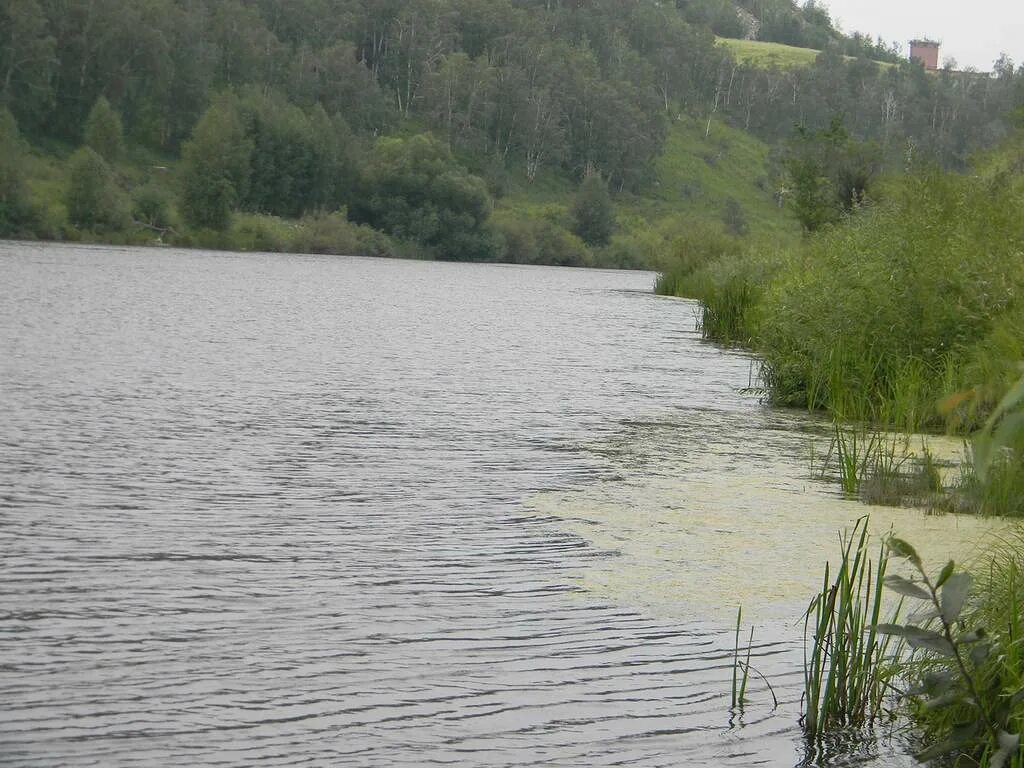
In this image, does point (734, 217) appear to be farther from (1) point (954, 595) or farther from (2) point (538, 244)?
(1) point (954, 595)

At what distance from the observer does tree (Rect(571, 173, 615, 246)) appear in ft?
404

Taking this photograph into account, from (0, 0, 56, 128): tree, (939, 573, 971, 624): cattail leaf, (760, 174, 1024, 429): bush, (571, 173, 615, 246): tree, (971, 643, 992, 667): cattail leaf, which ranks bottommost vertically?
(971, 643, 992, 667): cattail leaf

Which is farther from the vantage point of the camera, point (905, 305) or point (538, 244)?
point (538, 244)

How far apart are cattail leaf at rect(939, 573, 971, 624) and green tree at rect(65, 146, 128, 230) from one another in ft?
276

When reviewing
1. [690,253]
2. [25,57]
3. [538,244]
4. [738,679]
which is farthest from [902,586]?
[25,57]

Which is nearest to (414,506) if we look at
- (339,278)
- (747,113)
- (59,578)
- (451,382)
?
(59,578)

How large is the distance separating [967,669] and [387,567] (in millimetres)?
4573

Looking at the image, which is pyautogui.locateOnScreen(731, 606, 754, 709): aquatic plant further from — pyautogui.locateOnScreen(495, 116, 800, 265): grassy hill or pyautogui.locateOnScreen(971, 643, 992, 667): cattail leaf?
pyautogui.locateOnScreen(495, 116, 800, 265): grassy hill

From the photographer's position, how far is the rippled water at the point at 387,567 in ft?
21.6

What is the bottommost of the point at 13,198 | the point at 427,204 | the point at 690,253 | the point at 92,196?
the point at 13,198

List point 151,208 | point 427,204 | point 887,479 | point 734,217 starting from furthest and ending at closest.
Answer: point 734,217, point 427,204, point 151,208, point 887,479

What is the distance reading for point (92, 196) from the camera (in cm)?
8562

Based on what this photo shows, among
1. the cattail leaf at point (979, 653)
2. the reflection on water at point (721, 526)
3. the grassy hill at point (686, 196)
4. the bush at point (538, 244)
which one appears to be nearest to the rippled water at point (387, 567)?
the reflection on water at point (721, 526)

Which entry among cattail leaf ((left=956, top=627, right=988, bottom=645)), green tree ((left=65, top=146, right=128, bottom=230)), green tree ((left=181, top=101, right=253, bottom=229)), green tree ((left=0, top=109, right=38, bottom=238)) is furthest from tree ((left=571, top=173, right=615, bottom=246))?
cattail leaf ((left=956, top=627, right=988, bottom=645))
